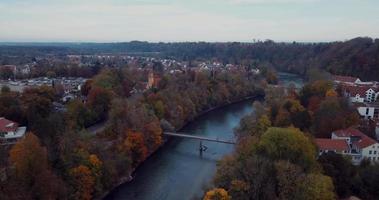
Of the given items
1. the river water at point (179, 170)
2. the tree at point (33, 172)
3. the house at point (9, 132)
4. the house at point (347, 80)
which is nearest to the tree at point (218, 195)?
the river water at point (179, 170)

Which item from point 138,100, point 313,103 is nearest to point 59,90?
point 138,100

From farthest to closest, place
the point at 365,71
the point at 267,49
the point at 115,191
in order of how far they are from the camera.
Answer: the point at 267,49 < the point at 365,71 < the point at 115,191

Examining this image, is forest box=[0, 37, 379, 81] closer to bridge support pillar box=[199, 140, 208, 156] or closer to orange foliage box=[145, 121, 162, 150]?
bridge support pillar box=[199, 140, 208, 156]

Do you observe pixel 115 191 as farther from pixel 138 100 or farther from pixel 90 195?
pixel 138 100

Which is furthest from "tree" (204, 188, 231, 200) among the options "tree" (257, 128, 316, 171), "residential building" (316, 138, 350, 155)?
"residential building" (316, 138, 350, 155)

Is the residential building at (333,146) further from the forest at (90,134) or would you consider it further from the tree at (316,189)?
the forest at (90,134)

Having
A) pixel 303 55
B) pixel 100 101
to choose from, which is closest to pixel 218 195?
pixel 100 101
